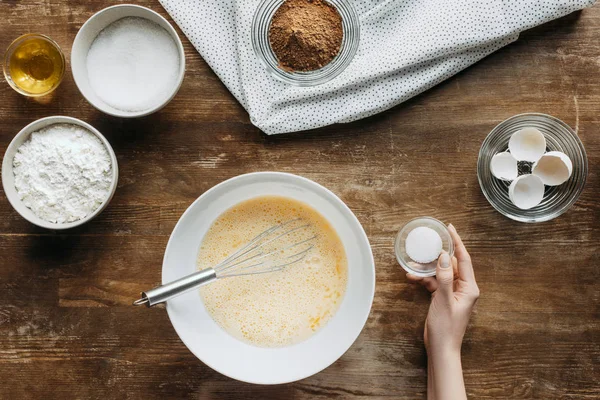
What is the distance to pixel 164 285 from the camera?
3.33 ft

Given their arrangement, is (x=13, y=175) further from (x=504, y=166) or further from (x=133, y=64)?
(x=504, y=166)

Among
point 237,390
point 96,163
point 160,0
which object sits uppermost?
point 160,0

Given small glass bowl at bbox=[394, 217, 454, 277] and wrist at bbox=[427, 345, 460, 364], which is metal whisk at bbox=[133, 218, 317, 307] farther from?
wrist at bbox=[427, 345, 460, 364]

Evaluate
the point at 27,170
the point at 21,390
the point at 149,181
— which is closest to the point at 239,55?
the point at 149,181

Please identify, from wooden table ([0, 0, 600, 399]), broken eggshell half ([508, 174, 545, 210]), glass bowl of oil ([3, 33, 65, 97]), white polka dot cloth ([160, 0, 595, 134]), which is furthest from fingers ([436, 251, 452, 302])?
glass bowl of oil ([3, 33, 65, 97])

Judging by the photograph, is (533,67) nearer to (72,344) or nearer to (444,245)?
(444,245)

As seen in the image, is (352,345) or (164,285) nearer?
(164,285)

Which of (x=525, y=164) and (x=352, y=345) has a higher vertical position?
(x=525, y=164)

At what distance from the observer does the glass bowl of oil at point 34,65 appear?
1.13m

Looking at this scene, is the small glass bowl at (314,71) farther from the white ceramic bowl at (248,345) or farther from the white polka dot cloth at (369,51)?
the white ceramic bowl at (248,345)

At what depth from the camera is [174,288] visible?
101 cm

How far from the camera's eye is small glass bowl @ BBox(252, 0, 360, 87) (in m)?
1.13

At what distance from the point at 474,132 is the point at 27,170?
0.98 meters

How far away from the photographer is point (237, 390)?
3.94 feet
